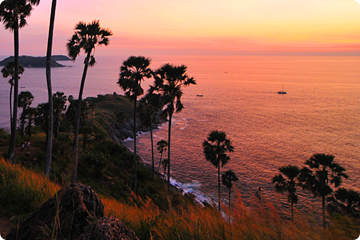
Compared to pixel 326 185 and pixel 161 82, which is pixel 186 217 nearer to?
pixel 161 82

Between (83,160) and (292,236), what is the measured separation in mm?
26036

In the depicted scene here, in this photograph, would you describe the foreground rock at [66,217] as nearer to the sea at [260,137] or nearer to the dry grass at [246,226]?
the dry grass at [246,226]

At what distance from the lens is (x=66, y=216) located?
364cm

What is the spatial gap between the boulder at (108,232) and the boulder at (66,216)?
1.23 ft

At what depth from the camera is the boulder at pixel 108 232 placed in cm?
302

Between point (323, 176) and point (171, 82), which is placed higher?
point (171, 82)

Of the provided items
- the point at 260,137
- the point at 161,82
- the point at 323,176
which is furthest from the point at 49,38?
the point at 260,137

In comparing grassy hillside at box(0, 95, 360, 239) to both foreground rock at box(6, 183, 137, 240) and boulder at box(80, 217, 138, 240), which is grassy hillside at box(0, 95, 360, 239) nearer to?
boulder at box(80, 217, 138, 240)

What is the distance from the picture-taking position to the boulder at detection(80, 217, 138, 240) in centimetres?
302

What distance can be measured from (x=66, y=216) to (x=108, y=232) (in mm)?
1059

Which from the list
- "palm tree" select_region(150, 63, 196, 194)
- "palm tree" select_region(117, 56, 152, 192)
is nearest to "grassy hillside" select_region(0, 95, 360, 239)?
"palm tree" select_region(150, 63, 196, 194)

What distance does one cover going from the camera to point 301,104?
96.0 m

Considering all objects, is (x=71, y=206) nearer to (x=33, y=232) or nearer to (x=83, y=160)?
(x=33, y=232)

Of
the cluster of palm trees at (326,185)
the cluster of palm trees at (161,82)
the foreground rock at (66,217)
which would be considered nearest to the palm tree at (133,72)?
the cluster of palm trees at (161,82)
